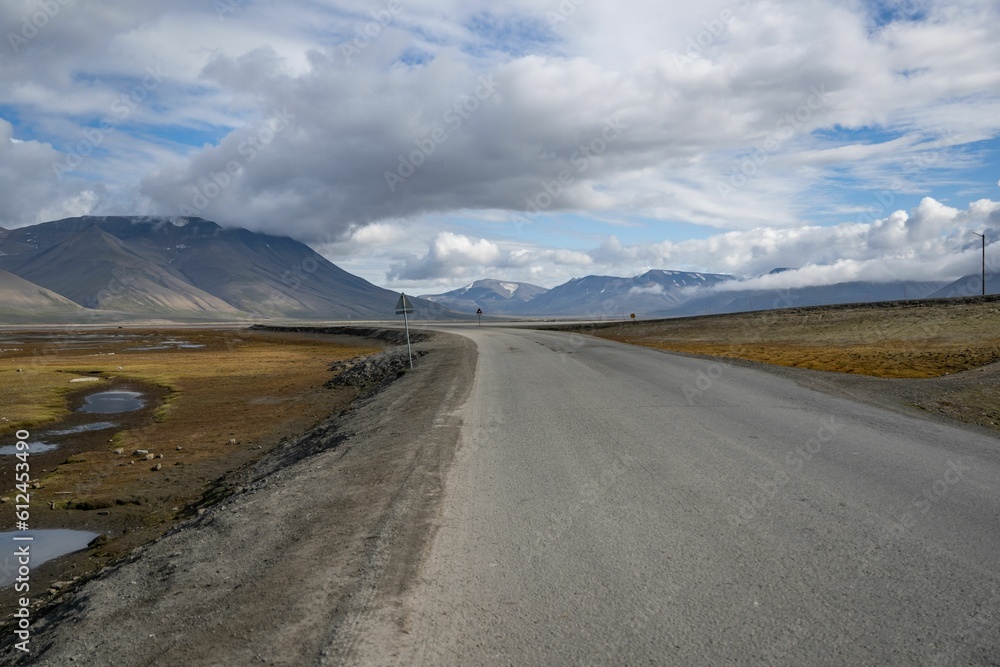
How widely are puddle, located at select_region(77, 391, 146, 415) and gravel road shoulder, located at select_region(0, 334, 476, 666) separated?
17.9 metres

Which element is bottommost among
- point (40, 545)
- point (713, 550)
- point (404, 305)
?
point (40, 545)

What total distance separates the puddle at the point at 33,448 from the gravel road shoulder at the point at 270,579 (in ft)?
36.0

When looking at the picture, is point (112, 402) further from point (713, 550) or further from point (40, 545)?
point (713, 550)

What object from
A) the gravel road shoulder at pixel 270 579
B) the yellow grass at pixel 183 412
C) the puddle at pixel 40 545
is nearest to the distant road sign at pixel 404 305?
the yellow grass at pixel 183 412

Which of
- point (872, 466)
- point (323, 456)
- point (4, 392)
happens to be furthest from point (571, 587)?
point (4, 392)

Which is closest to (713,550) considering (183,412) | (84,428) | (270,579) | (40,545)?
(270,579)

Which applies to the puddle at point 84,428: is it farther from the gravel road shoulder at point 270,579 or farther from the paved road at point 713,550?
the paved road at point 713,550

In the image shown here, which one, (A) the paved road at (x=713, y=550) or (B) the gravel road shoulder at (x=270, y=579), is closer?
(A) the paved road at (x=713, y=550)

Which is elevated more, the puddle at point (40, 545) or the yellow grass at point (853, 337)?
the yellow grass at point (853, 337)

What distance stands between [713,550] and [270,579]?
3.73 meters

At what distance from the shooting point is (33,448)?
1700 cm

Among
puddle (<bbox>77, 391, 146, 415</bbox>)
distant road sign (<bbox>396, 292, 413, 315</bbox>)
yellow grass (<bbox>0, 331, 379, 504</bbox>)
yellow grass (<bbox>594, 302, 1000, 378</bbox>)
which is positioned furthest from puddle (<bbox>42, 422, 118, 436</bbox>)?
yellow grass (<bbox>594, 302, 1000, 378</bbox>)

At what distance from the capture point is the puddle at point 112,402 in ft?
78.1

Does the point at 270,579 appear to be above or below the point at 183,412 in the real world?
above
